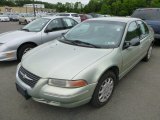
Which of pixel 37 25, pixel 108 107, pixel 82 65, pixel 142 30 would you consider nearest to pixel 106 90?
pixel 108 107

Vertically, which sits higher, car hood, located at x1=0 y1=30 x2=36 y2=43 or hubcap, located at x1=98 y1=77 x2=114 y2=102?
car hood, located at x1=0 y1=30 x2=36 y2=43

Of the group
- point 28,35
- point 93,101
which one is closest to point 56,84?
point 93,101

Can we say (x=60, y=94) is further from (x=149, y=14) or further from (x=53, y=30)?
(x=149, y=14)

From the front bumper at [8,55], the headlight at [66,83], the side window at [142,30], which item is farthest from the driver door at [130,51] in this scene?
the front bumper at [8,55]

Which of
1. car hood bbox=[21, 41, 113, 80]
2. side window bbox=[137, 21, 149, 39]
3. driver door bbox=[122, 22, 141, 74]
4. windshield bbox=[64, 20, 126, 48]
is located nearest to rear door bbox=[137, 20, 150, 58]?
side window bbox=[137, 21, 149, 39]

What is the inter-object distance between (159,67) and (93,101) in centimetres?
330

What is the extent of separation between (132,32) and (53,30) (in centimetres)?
313

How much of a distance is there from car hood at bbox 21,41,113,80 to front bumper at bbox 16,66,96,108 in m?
0.18

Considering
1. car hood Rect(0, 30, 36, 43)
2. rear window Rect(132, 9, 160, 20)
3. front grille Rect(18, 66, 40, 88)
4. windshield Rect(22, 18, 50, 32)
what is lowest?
front grille Rect(18, 66, 40, 88)

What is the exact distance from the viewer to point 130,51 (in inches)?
167

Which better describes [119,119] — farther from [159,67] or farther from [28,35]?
[28,35]

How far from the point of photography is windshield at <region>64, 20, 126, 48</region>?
3.95m

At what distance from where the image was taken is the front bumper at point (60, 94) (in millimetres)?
2891

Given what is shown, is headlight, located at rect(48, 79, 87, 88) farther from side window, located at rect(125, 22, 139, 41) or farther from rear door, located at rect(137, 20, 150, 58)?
rear door, located at rect(137, 20, 150, 58)
